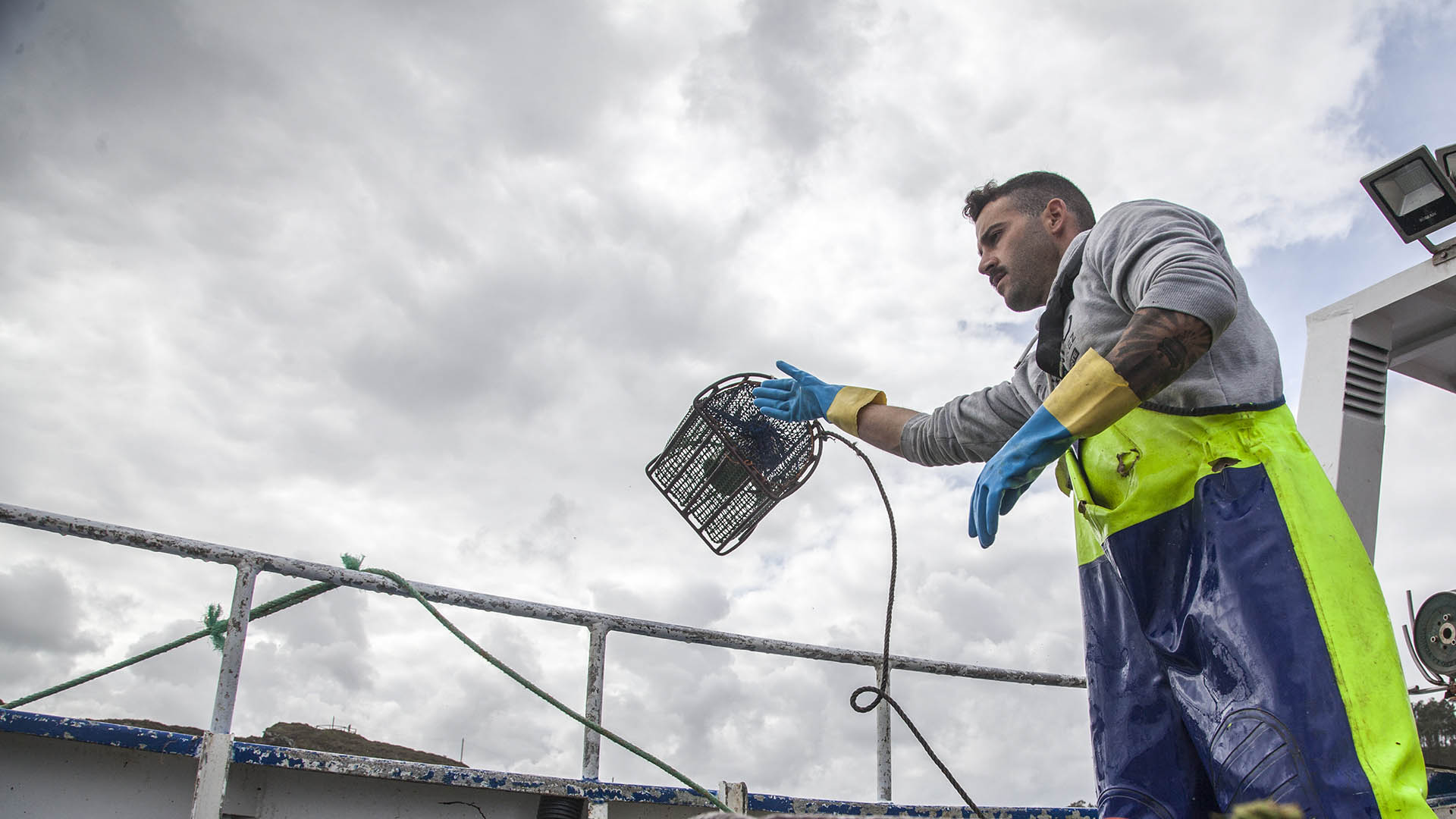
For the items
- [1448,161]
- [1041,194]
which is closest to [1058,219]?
[1041,194]

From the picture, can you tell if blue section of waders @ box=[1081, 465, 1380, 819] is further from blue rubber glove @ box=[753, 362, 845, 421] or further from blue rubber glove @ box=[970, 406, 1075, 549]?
blue rubber glove @ box=[753, 362, 845, 421]

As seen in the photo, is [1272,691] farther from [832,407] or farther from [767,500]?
[767,500]

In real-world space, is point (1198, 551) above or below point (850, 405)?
below

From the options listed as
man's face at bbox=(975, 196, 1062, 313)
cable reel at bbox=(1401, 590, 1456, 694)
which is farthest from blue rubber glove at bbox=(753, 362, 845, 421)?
cable reel at bbox=(1401, 590, 1456, 694)

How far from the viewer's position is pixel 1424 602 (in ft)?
12.4

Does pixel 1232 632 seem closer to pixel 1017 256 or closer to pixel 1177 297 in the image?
pixel 1177 297

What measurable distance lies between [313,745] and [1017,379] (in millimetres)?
2889

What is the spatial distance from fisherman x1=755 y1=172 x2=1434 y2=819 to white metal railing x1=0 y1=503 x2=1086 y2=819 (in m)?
1.33

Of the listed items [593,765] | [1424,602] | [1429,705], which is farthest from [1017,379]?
[1429,705]

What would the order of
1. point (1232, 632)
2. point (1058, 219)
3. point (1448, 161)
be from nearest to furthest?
point (1232, 632), point (1058, 219), point (1448, 161)

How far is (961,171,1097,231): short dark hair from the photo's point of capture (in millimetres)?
2756

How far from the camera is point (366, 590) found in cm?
282

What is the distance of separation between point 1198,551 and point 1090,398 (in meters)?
0.38

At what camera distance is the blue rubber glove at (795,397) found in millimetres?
3301
